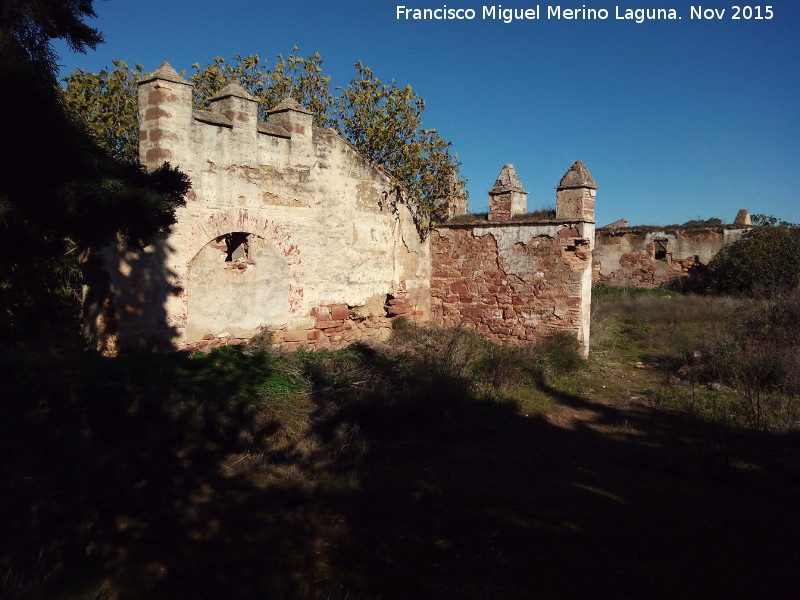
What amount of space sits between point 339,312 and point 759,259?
48.1ft

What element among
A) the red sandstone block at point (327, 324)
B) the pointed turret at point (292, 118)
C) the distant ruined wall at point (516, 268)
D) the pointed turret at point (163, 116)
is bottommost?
the red sandstone block at point (327, 324)

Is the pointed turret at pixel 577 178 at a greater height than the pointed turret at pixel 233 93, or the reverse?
the pointed turret at pixel 233 93

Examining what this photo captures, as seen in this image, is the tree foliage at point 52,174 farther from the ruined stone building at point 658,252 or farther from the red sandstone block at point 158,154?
the ruined stone building at point 658,252

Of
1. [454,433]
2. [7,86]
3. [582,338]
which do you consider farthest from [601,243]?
[7,86]

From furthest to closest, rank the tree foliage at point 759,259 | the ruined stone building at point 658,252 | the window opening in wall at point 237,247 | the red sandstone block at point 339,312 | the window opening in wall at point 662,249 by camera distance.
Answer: the window opening in wall at point 662,249 < the ruined stone building at point 658,252 < the tree foliage at point 759,259 < the red sandstone block at point 339,312 < the window opening in wall at point 237,247

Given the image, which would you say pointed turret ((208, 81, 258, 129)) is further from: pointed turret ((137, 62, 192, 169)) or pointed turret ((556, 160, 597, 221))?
pointed turret ((556, 160, 597, 221))

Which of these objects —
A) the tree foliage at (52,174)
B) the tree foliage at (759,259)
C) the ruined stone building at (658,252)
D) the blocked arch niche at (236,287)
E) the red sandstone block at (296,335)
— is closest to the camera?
the tree foliage at (52,174)

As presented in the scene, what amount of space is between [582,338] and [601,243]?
13.3 m

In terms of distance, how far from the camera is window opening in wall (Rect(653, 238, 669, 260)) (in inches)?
886

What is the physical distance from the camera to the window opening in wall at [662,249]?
22.5 m

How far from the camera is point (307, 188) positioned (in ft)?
32.8

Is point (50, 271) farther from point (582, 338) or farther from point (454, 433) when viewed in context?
point (582, 338)

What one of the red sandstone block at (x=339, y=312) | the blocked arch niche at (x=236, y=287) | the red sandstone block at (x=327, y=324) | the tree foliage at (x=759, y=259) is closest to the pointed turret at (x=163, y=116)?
the blocked arch niche at (x=236, y=287)

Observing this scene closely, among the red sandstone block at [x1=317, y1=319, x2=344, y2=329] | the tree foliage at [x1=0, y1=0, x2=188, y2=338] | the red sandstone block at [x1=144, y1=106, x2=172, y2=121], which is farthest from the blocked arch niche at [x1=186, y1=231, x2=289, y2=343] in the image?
the tree foliage at [x1=0, y1=0, x2=188, y2=338]
